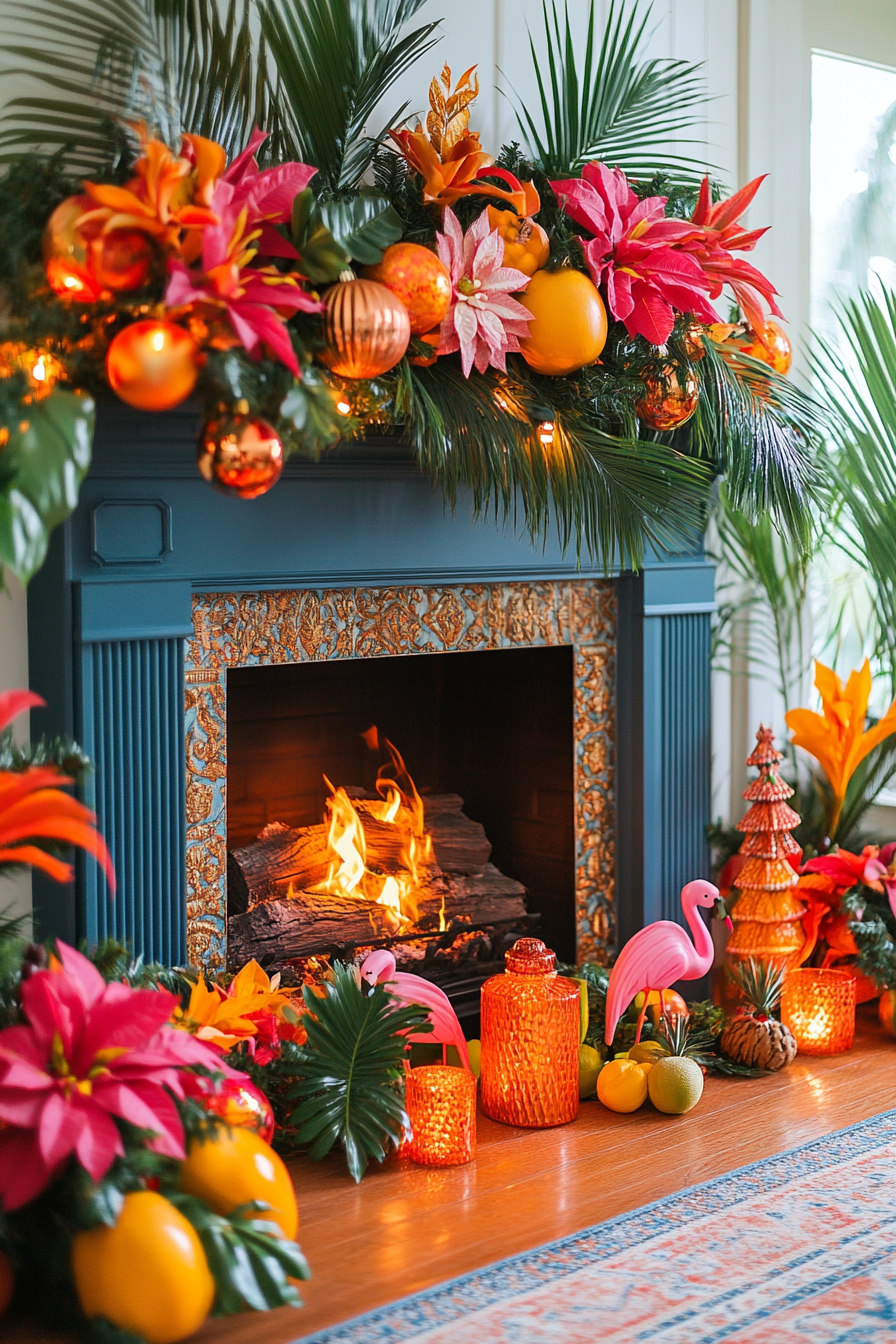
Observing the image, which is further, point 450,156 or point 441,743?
point 441,743

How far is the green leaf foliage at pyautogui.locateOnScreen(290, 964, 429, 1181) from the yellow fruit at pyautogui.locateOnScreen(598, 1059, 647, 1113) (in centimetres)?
38

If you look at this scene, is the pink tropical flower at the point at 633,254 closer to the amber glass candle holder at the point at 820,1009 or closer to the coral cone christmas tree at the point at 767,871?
the coral cone christmas tree at the point at 767,871

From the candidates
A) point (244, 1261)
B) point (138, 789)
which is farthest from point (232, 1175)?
point (138, 789)

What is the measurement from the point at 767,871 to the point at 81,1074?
4.89ft

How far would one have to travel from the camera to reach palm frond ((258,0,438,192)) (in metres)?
2.04

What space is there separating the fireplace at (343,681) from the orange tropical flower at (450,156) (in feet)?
1.40

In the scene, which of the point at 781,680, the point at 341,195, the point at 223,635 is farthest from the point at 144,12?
the point at 781,680

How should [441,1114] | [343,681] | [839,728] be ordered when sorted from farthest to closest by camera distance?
[839,728] < [343,681] < [441,1114]

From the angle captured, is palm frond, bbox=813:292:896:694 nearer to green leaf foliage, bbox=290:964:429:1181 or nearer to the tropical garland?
the tropical garland

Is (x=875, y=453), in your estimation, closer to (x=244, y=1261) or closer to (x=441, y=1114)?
(x=441, y=1114)

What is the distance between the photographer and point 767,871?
2699 mm

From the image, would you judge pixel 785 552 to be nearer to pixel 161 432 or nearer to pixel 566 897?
pixel 566 897

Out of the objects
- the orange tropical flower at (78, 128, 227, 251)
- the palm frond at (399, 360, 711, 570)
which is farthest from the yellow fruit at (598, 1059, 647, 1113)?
the orange tropical flower at (78, 128, 227, 251)

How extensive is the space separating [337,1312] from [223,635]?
106 cm
